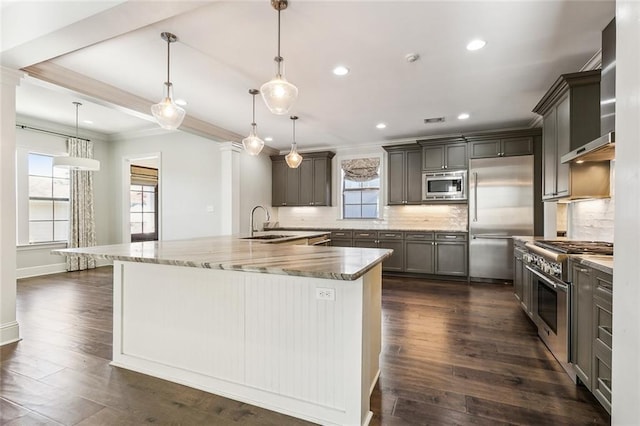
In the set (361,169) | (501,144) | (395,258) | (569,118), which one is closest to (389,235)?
(395,258)

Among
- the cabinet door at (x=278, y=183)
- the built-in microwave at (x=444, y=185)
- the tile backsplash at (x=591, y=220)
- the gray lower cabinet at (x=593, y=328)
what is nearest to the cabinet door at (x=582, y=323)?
the gray lower cabinet at (x=593, y=328)

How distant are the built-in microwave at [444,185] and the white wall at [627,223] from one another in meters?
4.66

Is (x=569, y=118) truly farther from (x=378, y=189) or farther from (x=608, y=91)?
(x=378, y=189)

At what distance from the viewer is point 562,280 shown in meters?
2.23

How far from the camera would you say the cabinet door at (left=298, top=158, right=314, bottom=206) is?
21.7 ft

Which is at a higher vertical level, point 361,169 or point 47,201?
point 361,169

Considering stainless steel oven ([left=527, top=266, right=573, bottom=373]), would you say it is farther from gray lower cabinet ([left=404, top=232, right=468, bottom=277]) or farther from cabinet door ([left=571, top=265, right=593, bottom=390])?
gray lower cabinet ([left=404, top=232, right=468, bottom=277])

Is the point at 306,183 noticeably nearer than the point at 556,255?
No

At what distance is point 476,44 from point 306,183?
14.6 ft

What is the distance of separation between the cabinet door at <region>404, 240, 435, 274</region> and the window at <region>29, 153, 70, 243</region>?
656cm

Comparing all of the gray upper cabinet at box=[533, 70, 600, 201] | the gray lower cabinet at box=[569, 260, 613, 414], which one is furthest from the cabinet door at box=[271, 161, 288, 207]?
the gray lower cabinet at box=[569, 260, 613, 414]

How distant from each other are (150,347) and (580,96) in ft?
13.6

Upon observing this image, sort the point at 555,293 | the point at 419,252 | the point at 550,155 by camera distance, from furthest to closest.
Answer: the point at 419,252 → the point at 550,155 → the point at 555,293

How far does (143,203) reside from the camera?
8406 millimetres
